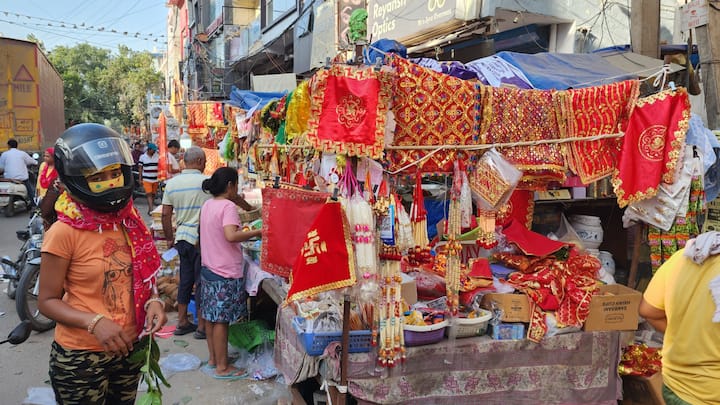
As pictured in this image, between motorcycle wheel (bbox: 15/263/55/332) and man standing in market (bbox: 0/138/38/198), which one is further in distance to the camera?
man standing in market (bbox: 0/138/38/198)

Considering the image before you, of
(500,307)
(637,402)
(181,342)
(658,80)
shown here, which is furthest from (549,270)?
(181,342)

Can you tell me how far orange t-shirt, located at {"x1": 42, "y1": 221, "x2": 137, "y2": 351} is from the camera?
6.77 ft

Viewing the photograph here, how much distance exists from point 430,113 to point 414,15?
20.9ft

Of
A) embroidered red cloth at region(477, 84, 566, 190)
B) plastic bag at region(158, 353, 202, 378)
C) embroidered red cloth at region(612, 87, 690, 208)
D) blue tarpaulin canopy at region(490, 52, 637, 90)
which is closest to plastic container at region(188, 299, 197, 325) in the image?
plastic bag at region(158, 353, 202, 378)

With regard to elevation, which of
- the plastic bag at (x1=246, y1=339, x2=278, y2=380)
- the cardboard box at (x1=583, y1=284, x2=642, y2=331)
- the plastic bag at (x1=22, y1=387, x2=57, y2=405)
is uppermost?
the cardboard box at (x1=583, y1=284, x2=642, y2=331)

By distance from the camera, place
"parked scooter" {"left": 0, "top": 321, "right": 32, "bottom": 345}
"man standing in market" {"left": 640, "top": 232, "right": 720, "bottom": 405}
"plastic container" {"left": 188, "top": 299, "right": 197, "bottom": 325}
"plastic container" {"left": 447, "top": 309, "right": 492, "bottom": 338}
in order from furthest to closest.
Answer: "plastic container" {"left": 188, "top": 299, "right": 197, "bottom": 325}, "plastic container" {"left": 447, "top": 309, "right": 492, "bottom": 338}, "parked scooter" {"left": 0, "top": 321, "right": 32, "bottom": 345}, "man standing in market" {"left": 640, "top": 232, "right": 720, "bottom": 405}

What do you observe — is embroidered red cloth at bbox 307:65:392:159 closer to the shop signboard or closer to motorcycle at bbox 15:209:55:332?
motorcycle at bbox 15:209:55:332

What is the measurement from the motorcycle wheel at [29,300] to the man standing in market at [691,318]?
5506mm

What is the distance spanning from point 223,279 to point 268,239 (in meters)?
0.80

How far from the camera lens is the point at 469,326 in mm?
3633

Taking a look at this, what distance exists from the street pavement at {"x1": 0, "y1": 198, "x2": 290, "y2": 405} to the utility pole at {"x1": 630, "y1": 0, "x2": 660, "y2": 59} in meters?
5.42

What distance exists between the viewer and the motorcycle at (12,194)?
37.2ft

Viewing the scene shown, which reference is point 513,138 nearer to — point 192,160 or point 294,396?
point 294,396

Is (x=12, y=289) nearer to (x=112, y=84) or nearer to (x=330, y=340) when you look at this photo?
(x=330, y=340)
